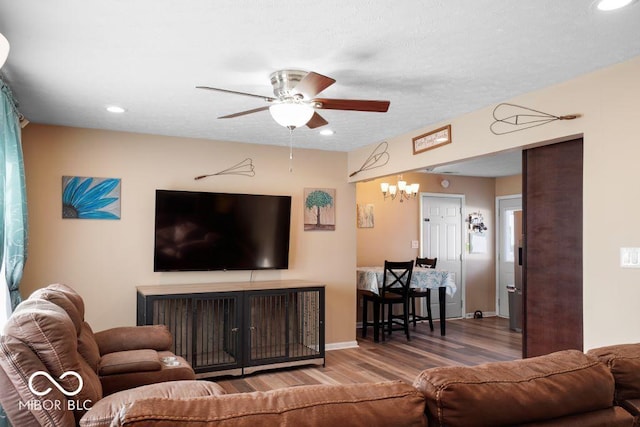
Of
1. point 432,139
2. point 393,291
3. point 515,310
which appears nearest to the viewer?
point 432,139

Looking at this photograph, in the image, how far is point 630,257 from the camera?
2.83 m

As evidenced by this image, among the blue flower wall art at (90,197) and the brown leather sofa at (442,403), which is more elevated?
the blue flower wall art at (90,197)

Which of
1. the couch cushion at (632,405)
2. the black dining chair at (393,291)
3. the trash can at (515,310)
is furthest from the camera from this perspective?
the trash can at (515,310)

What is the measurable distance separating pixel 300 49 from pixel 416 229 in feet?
17.7

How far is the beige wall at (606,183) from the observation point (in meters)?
2.83

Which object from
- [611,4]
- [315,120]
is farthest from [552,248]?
[315,120]

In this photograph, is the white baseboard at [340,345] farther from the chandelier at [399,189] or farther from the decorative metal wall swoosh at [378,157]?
the chandelier at [399,189]

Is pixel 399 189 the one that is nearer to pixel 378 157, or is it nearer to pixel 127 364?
pixel 378 157

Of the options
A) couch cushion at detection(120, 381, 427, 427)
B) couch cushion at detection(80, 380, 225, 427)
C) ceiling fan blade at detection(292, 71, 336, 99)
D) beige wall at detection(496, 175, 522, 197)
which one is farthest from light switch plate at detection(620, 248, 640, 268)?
beige wall at detection(496, 175, 522, 197)

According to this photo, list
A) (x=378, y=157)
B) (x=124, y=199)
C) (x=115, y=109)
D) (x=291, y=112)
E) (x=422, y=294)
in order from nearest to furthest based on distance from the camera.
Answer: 1. (x=291, y=112)
2. (x=115, y=109)
3. (x=124, y=199)
4. (x=378, y=157)
5. (x=422, y=294)

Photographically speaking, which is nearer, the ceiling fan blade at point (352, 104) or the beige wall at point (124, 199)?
the ceiling fan blade at point (352, 104)

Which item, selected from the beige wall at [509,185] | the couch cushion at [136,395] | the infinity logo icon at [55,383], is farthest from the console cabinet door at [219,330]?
the beige wall at [509,185]

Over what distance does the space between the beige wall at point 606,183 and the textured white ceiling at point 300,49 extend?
0.16m

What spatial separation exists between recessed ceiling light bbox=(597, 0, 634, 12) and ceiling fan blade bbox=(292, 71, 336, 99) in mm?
1271
